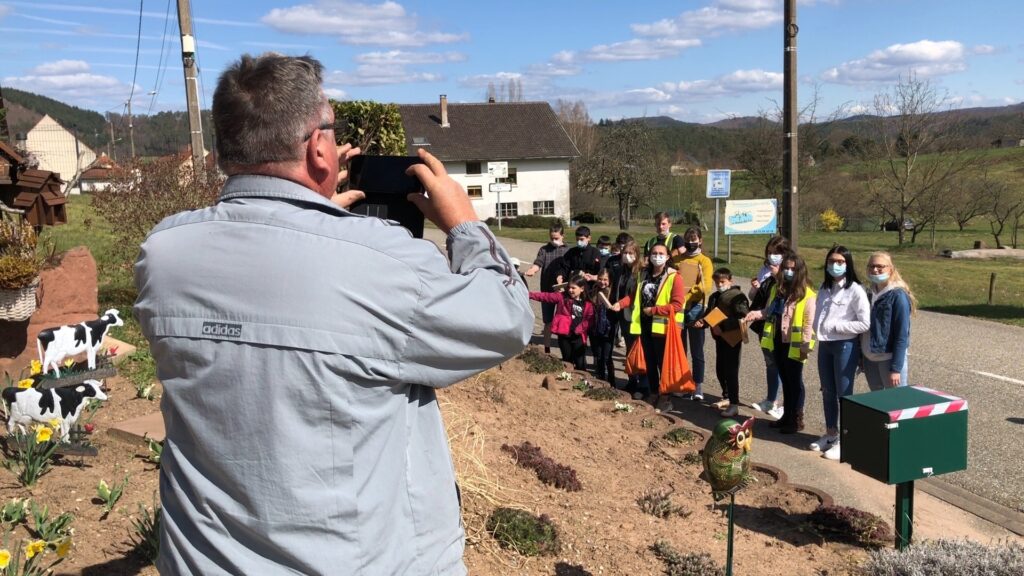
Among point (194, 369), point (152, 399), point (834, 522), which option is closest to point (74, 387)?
point (152, 399)

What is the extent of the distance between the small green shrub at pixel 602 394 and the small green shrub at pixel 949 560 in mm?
3765

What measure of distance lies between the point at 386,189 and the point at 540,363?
726 centimetres

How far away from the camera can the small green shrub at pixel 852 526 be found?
5.15 meters

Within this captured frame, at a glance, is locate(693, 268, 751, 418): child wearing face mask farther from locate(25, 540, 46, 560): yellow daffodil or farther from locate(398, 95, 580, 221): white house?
locate(398, 95, 580, 221): white house

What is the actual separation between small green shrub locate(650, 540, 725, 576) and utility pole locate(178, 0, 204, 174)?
10.6 meters

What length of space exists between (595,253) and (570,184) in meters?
48.6

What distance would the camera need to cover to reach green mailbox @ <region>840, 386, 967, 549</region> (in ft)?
15.0

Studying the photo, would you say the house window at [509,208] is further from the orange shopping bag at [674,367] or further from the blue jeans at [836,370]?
the blue jeans at [836,370]

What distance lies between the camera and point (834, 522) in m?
5.31

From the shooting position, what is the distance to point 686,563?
4.58 metres

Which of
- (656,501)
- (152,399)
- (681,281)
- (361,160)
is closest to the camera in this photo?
(361,160)

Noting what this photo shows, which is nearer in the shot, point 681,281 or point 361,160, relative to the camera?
point 361,160

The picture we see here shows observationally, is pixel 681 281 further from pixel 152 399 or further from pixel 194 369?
pixel 194 369

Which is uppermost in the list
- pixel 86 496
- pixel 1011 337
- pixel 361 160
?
pixel 361 160
